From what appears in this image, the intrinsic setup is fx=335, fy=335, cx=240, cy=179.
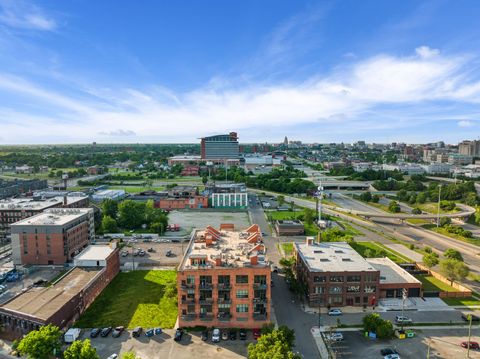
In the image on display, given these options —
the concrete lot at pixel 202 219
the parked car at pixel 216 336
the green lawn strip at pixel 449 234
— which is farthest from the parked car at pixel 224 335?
the green lawn strip at pixel 449 234

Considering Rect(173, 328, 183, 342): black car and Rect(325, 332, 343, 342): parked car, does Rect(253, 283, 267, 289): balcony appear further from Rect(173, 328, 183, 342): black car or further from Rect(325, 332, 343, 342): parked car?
Rect(173, 328, 183, 342): black car

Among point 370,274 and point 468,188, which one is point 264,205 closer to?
point 370,274

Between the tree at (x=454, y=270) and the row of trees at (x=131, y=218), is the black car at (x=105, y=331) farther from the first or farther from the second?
the tree at (x=454, y=270)

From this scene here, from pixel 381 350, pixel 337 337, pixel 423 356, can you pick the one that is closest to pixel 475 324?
pixel 423 356

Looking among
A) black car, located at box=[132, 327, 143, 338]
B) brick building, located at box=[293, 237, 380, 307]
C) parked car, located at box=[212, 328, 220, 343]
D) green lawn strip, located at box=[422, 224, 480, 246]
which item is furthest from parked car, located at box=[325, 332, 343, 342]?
green lawn strip, located at box=[422, 224, 480, 246]

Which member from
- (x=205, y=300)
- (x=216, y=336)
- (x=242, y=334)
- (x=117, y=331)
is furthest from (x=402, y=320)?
(x=117, y=331)

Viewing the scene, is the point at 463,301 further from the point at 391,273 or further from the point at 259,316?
the point at 259,316
